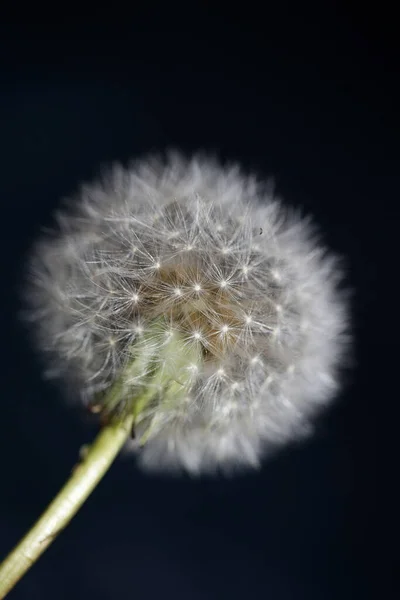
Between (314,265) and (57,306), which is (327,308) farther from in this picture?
(57,306)

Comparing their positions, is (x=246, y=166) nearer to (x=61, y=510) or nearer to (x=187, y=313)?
(x=187, y=313)

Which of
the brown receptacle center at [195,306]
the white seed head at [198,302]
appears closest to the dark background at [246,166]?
the white seed head at [198,302]

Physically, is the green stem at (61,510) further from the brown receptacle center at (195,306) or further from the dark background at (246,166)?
the dark background at (246,166)

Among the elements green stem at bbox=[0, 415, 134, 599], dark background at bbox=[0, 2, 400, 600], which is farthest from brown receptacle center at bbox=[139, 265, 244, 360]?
dark background at bbox=[0, 2, 400, 600]

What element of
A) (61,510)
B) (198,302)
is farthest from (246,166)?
(61,510)

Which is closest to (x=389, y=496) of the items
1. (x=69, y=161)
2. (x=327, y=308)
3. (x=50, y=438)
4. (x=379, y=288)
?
(x=379, y=288)

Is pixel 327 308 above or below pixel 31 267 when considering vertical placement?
below
